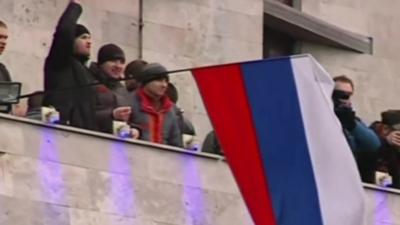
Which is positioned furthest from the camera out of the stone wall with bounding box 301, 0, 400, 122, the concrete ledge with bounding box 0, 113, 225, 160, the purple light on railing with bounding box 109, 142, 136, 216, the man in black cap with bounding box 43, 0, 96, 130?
the stone wall with bounding box 301, 0, 400, 122

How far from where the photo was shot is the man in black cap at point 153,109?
21469 mm

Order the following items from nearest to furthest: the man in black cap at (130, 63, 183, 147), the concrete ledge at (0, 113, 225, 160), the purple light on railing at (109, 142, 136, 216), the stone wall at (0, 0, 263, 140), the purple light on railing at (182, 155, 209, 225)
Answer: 1. the concrete ledge at (0, 113, 225, 160)
2. the purple light on railing at (109, 142, 136, 216)
3. the man in black cap at (130, 63, 183, 147)
4. the purple light on railing at (182, 155, 209, 225)
5. the stone wall at (0, 0, 263, 140)

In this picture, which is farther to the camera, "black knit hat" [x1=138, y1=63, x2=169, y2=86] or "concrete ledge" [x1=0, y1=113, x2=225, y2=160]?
"black knit hat" [x1=138, y1=63, x2=169, y2=86]

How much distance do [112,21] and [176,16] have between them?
998 mm

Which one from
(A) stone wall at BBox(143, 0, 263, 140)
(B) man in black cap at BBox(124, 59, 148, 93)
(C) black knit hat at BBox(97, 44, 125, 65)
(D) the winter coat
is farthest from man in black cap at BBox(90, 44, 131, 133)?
(A) stone wall at BBox(143, 0, 263, 140)

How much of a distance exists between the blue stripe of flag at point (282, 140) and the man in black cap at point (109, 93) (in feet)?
7.29

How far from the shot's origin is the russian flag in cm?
1889

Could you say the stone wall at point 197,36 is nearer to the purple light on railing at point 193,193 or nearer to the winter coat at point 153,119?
the purple light on railing at point 193,193

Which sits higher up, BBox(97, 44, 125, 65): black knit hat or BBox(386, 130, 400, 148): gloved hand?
BBox(97, 44, 125, 65): black knit hat

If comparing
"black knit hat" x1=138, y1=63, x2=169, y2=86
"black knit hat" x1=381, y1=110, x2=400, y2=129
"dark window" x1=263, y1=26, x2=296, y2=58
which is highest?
"dark window" x1=263, y1=26, x2=296, y2=58

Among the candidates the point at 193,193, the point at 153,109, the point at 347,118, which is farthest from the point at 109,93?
the point at 347,118

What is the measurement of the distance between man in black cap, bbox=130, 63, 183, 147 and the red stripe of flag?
6.47ft

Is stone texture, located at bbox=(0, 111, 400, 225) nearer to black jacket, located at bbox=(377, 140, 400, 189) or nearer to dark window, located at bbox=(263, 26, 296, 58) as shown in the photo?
black jacket, located at bbox=(377, 140, 400, 189)

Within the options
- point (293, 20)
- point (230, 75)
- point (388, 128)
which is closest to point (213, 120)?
point (230, 75)
